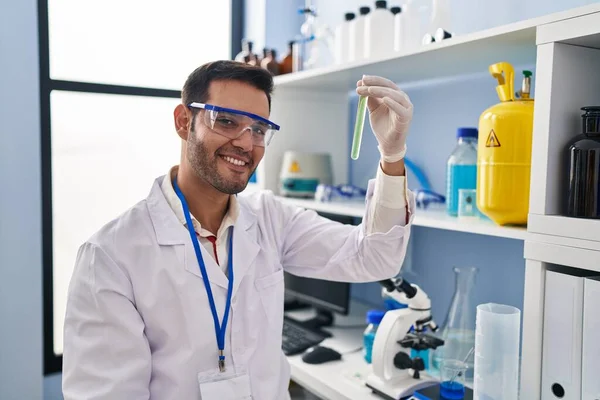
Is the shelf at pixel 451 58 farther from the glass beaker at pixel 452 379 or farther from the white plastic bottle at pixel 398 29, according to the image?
the glass beaker at pixel 452 379

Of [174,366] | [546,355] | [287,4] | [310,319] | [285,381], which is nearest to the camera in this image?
[546,355]

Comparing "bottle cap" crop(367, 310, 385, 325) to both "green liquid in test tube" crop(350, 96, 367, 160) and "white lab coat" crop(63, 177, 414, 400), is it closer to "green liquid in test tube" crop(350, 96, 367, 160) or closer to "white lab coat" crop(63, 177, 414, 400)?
"white lab coat" crop(63, 177, 414, 400)

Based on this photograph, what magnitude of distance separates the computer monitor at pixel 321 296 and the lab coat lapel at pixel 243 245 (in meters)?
0.59

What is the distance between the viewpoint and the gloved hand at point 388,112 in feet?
3.87

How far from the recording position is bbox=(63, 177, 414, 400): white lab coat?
3.56 ft

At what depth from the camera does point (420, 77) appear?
1.78 m

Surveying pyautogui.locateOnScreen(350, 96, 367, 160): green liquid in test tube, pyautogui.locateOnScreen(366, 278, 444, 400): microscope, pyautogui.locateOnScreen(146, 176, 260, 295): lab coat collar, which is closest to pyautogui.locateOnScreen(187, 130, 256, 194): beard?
pyautogui.locateOnScreen(146, 176, 260, 295): lab coat collar

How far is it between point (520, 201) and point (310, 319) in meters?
1.13

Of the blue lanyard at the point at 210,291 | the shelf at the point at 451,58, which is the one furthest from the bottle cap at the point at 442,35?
the blue lanyard at the point at 210,291

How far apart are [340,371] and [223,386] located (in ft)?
1.70

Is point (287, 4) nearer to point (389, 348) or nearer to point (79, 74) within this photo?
point (79, 74)

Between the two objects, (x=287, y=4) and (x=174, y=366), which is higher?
(x=287, y=4)

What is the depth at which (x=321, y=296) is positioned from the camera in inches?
79.4

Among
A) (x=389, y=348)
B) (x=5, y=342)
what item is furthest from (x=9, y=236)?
(x=389, y=348)
